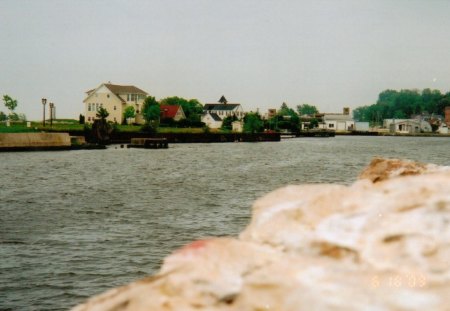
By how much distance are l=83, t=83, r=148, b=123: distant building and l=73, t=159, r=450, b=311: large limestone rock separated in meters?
123

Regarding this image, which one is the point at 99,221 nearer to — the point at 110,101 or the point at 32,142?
the point at 32,142

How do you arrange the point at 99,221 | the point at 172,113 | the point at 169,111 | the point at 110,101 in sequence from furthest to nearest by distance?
the point at 169,111 → the point at 172,113 → the point at 110,101 → the point at 99,221

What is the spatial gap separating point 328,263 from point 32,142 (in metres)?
62.2

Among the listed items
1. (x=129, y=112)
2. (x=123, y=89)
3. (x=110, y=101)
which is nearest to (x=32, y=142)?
(x=129, y=112)

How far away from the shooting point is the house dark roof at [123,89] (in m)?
127

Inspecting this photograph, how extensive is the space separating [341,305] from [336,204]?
0.75m

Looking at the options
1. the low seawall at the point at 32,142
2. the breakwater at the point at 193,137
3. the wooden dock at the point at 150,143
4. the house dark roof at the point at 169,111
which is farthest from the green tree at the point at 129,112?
the low seawall at the point at 32,142

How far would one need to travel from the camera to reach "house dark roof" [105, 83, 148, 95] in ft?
418

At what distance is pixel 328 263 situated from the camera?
2.79 metres

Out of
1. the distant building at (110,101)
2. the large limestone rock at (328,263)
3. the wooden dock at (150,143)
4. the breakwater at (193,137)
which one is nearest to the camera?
the large limestone rock at (328,263)

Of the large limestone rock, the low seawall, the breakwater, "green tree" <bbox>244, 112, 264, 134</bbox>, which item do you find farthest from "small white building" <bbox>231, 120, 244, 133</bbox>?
the large limestone rock

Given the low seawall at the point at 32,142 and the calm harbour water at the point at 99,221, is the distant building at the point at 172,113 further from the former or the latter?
the calm harbour water at the point at 99,221

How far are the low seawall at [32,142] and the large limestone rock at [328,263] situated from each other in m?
59.0

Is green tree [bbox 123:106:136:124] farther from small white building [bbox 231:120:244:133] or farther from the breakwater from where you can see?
small white building [bbox 231:120:244:133]
